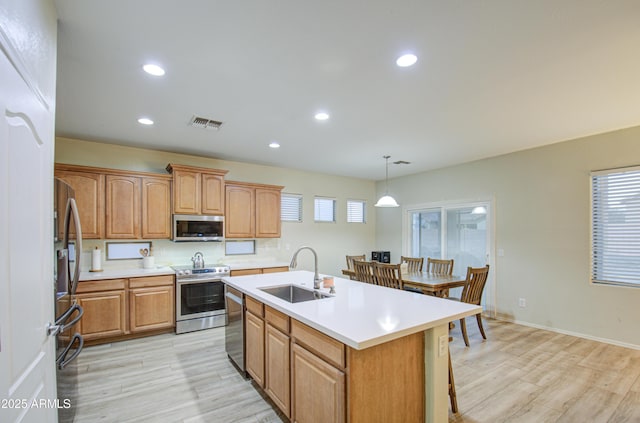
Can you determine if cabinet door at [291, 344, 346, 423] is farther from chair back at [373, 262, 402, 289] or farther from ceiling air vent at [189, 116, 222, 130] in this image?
ceiling air vent at [189, 116, 222, 130]

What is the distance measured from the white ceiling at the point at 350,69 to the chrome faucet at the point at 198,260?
6.13 feet

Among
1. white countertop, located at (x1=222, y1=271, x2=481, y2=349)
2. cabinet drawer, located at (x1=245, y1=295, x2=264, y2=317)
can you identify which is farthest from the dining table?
cabinet drawer, located at (x1=245, y1=295, x2=264, y2=317)

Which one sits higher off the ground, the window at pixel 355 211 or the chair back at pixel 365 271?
the window at pixel 355 211

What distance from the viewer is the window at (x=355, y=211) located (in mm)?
7021

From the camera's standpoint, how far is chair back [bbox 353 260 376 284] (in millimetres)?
4168

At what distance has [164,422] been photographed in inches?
89.5

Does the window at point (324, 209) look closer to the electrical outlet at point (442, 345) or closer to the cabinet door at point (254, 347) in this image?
the cabinet door at point (254, 347)

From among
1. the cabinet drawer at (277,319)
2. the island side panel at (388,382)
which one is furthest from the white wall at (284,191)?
the island side panel at (388,382)

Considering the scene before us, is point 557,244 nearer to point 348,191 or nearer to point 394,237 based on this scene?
point 394,237

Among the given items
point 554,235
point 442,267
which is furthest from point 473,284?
point 554,235

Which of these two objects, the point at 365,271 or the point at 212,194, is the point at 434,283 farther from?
the point at 212,194

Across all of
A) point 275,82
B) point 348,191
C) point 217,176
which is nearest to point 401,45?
point 275,82

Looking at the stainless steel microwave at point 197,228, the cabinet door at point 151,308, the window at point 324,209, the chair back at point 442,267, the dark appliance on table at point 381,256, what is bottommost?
the cabinet door at point 151,308

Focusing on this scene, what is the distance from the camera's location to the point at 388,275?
3980mm
